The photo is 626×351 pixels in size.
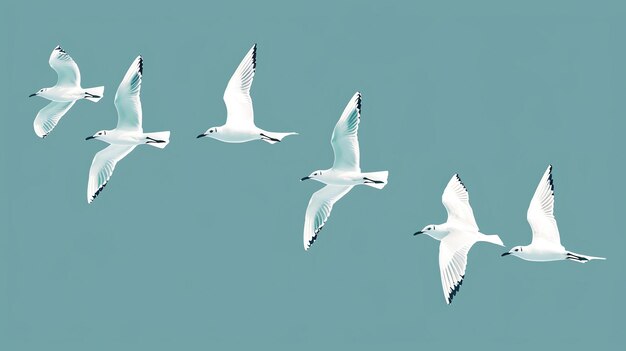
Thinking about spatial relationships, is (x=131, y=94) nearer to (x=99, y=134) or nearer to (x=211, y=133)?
(x=99, y=134)

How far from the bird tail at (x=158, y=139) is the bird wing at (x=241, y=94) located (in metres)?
1.09

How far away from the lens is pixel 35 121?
1115 inches

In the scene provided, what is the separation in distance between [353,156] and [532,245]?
3.27 meters

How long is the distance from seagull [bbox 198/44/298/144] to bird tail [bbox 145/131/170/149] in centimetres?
57

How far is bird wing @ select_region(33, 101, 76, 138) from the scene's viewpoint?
28.2 m

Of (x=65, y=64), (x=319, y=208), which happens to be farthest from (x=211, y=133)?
(x=65, y=64)

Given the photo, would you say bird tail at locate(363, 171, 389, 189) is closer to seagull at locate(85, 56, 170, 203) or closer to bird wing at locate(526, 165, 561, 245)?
bird wing at locate(526, 165, 561, 245)

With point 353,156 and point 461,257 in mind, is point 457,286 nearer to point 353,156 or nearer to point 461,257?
point 461,257

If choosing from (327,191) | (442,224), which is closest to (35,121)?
(327,191)

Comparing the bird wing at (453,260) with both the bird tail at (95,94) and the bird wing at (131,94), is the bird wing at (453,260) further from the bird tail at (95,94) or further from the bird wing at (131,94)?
the bird tail at (95,94)

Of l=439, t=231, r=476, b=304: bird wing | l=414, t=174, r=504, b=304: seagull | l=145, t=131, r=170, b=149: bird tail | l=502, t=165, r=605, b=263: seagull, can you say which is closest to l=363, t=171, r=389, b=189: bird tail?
l=414, t=174, r=504, b=304: seagull

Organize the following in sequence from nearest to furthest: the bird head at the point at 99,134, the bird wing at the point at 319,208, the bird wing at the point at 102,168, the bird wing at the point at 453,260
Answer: the bird wing at the point at 453,260
the bird wing at the point at 319,208
the bird head at the point at 99,134
the bird wing at the point at 102,168

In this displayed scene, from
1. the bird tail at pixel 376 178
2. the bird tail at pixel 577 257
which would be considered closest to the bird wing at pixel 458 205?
the bird tail at pixel 376 178

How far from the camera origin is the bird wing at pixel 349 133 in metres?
24.6
